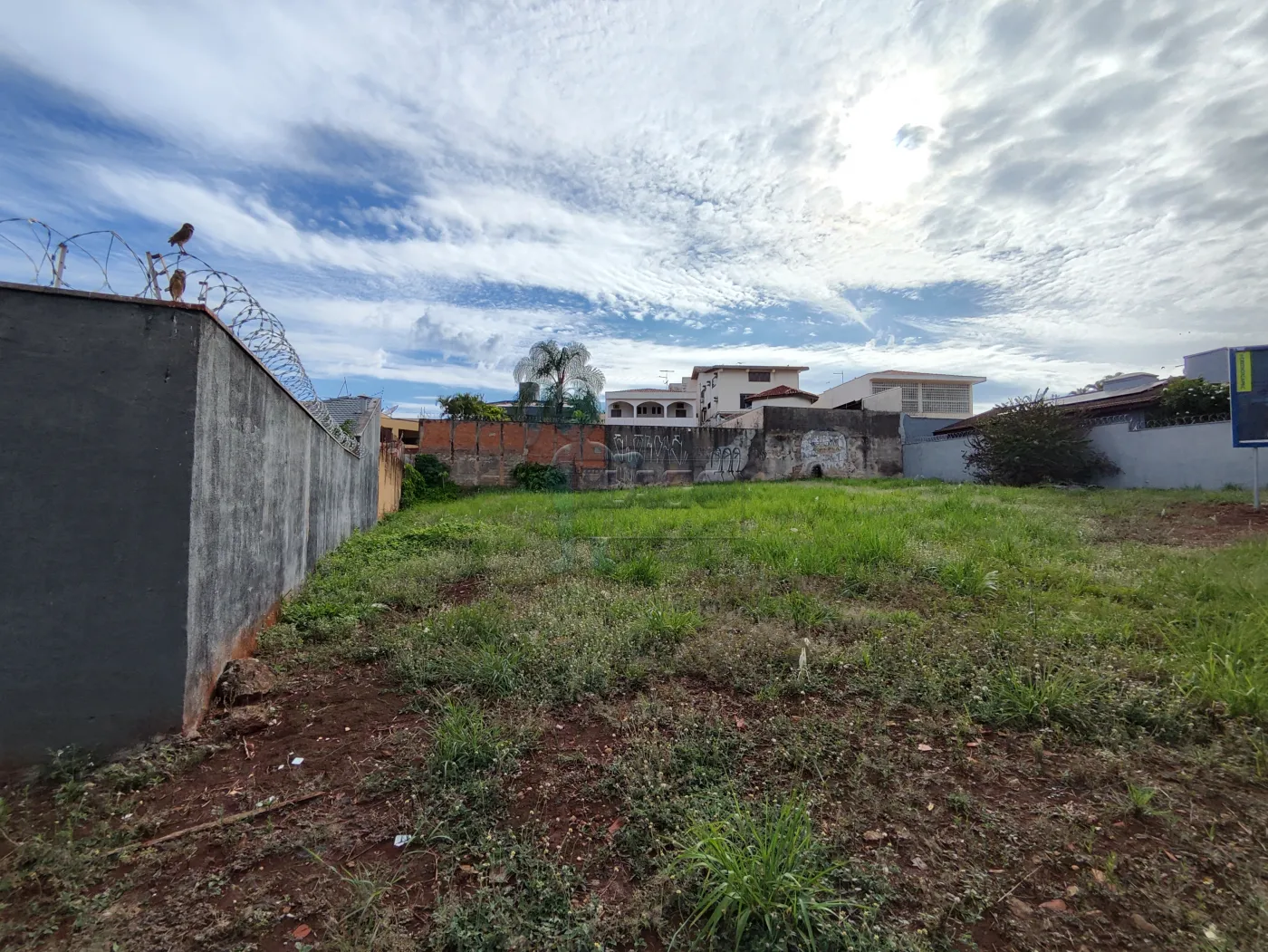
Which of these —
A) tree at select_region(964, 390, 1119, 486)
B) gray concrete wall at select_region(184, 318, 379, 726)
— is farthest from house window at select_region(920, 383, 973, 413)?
gray concrete wall at select_region(184, 318, 379, 726)

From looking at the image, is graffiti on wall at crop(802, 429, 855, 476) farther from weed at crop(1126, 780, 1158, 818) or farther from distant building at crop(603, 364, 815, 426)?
weed at crop(1126, 780, 1158, 818)

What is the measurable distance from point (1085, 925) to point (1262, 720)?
5.58 ft

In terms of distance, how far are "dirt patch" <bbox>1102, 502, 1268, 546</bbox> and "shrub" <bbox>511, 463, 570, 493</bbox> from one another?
482 inches

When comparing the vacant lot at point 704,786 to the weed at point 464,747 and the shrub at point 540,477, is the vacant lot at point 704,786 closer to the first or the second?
the weed at point 464,747

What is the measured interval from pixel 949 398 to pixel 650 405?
842 inches

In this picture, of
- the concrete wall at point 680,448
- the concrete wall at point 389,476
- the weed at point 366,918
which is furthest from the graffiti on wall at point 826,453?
the weed at point 366,918

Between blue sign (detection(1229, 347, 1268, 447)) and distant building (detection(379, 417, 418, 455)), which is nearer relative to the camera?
blue sign (detection(1229, 347, 1268, 447))

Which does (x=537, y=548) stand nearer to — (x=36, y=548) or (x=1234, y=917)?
(x=36, y=548)

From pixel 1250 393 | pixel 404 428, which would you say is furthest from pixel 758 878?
pixel 404 428

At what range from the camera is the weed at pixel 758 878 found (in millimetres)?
1494

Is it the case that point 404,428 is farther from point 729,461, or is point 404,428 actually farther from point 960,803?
point 960,803

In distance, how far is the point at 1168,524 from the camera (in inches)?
283

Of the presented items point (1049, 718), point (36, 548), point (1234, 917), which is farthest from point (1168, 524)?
point (36, 548)

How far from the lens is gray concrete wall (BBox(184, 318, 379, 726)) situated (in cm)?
248
